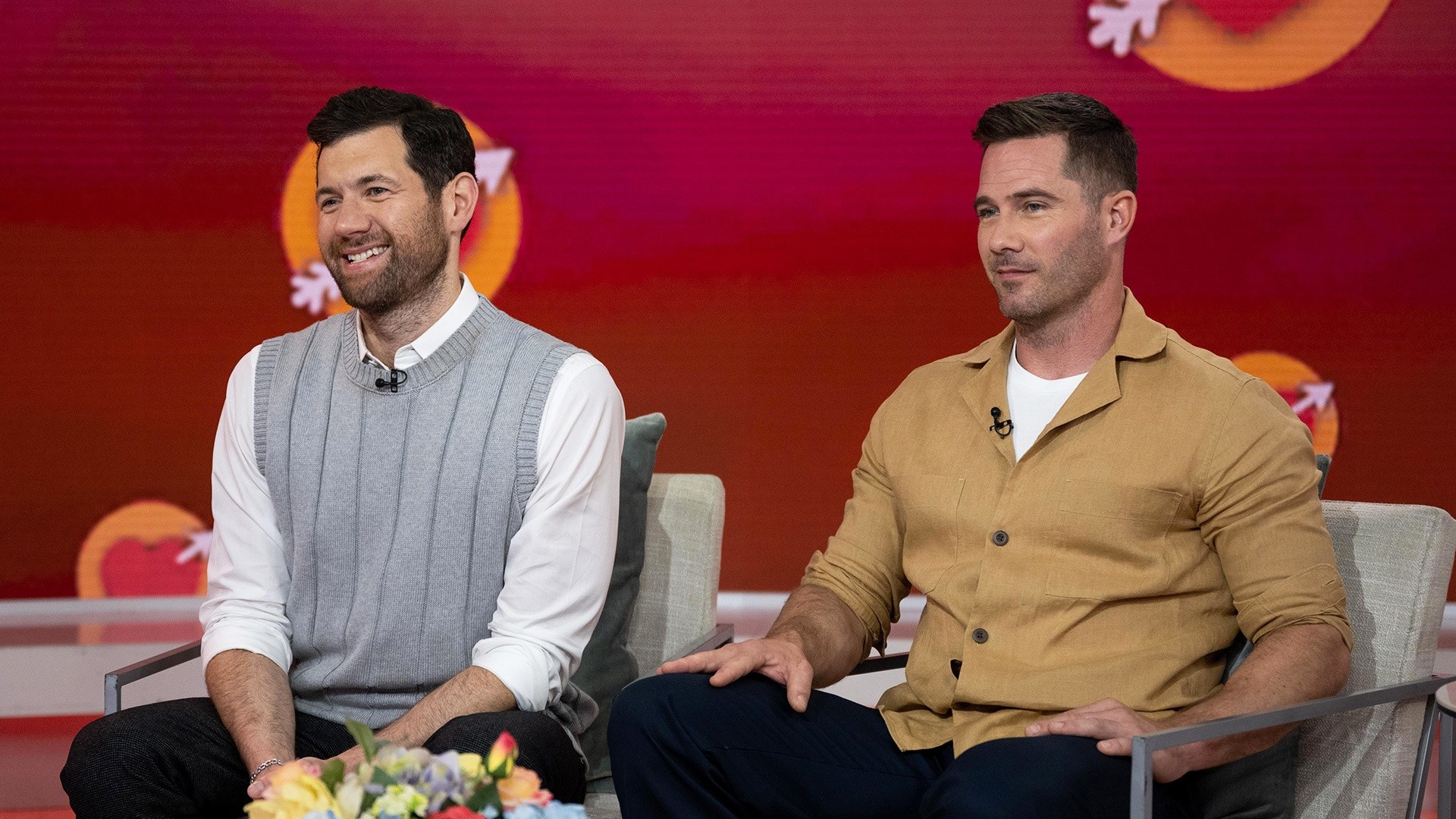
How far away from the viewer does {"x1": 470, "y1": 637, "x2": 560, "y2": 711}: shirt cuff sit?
2078mm

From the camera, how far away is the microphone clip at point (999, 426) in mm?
2201

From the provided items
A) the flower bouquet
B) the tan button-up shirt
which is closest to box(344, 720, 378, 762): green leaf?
the flower bouquet

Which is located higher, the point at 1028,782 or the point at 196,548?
the point at 1028,782

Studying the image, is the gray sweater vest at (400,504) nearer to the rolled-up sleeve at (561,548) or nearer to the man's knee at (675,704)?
the rolled-up sleeve at (561,548)

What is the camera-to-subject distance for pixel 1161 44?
4.11 m

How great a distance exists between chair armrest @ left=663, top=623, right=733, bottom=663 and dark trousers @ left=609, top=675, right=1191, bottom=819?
0.52 feet

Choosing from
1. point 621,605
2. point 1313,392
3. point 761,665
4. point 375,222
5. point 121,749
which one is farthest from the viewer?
point 1313,392

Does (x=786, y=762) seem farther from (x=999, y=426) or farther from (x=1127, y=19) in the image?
(x=1127, y=19)

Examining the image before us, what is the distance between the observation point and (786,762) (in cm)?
202

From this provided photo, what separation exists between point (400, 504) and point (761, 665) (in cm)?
65

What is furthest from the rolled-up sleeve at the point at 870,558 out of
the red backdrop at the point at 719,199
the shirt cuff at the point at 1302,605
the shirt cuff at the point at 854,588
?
the red backdrop at the point at 719,199

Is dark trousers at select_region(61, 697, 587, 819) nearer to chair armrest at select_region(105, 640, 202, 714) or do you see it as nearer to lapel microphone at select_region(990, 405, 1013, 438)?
chair armrest at select_region(105, 640, 202, 714)

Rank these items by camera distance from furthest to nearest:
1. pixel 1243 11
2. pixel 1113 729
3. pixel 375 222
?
pixel 1243 11 → pixel 375 222 → pixel 1113 729

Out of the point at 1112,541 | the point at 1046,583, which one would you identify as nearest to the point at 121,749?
the point at 1046,583
